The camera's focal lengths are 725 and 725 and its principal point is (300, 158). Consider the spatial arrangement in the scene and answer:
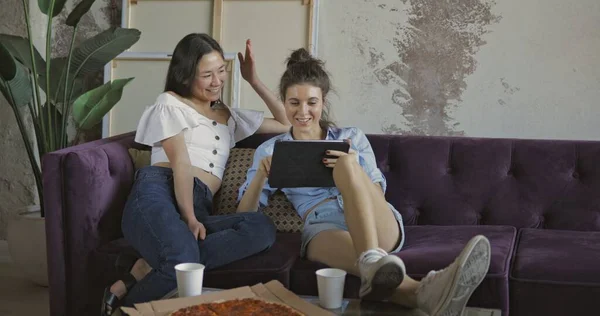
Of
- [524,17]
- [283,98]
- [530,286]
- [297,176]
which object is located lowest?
[530,286]

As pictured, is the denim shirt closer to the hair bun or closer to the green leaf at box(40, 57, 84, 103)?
the hair bun

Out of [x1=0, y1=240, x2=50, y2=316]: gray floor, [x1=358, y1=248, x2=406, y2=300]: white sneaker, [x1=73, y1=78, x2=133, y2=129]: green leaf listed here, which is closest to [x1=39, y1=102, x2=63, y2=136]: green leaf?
[x1=73, y1=78, x2=133, y2=129]: green leaf

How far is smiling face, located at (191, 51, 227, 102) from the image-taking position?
267cm

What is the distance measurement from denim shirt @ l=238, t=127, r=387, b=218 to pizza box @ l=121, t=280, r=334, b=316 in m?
0.73

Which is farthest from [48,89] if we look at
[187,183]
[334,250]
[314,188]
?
[334,250]

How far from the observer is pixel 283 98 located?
8.53 feet

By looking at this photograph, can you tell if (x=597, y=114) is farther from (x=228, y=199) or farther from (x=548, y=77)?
(x=228, y=199)

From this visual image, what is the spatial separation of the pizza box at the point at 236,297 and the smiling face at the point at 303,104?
31.3 inches

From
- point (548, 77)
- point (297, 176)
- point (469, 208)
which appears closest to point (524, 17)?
point (548, 77)

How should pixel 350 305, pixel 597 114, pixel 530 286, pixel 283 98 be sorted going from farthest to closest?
pixel 597 114, pixel 283 98, pixel 530 286, pixel 350 305

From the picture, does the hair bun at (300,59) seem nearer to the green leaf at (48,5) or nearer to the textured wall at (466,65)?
the textured wall at (466,65)

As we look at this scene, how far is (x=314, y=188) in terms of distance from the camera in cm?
258

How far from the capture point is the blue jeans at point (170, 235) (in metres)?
2.17

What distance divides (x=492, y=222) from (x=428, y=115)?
35.4 inches
